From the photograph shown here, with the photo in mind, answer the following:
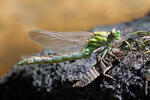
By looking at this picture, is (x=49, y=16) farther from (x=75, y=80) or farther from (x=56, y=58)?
(x=75, y=80)

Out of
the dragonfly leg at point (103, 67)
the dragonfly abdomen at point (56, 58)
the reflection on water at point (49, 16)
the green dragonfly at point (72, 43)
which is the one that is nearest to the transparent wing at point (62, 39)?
the green dragonfly at point (72, 43)

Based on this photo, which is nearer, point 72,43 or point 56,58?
point 56,58

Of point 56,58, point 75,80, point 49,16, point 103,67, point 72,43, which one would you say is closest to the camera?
point 103,67

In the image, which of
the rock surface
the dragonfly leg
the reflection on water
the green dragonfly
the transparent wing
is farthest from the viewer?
the reflection on water

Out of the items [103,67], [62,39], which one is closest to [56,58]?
[62,39]

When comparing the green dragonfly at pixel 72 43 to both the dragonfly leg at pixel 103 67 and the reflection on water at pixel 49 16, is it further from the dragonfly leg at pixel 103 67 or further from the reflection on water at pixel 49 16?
the reflection on water at pixel 49 16

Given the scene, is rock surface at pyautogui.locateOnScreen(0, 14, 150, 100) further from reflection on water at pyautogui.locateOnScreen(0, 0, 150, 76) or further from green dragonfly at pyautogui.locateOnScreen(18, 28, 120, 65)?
reflection on water at pyautogui.locateOnScreen(0, 0, 150, 76)

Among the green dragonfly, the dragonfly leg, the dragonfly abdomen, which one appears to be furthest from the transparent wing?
the dragonfly leg

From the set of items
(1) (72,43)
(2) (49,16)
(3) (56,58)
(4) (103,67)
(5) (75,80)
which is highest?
(2) (49,16)
